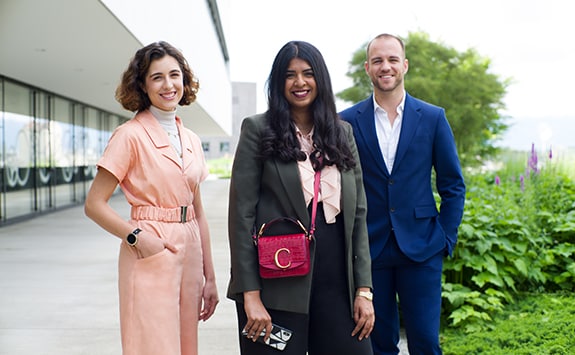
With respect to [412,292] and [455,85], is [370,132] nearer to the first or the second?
[412,292]

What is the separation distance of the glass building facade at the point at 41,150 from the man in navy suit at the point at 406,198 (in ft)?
35.9

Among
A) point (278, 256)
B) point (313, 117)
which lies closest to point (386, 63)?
point (313, 117)

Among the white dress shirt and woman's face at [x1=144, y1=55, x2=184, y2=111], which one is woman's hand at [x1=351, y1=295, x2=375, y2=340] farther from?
woman's face at [x1=144, y1=55, x2=184, y2=111]

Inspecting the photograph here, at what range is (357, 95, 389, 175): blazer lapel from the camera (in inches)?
115

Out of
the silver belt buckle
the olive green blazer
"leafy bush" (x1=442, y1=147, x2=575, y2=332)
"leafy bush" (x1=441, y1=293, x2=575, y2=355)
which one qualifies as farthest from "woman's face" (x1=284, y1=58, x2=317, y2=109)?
"leafy bush" (x1=442, y1=147, x2=575, y2=332)

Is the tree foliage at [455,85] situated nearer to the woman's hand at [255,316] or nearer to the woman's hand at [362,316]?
the woman's hand at [362,316]

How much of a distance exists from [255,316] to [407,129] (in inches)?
53.2

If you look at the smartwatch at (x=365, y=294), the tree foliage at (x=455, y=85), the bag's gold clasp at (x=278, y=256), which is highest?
the tree foliage at (x=455, y=85)

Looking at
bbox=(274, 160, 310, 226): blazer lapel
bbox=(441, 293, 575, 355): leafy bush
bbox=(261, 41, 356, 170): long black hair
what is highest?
bbox=(261, 41, 356, 170): long black hair

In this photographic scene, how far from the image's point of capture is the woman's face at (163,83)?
235 centimetres

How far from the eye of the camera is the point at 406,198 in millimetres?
2904

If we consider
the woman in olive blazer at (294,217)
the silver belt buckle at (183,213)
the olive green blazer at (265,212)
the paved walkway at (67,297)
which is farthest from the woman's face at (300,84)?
the paved walkway at (67,297)

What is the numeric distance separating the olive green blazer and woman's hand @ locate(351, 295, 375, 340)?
0.03 m

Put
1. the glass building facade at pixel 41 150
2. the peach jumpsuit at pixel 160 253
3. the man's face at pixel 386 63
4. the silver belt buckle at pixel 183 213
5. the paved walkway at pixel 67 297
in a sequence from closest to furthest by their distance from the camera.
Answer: the peach jumpsuit at pixel 160 253, the silver belt buckle at pixel 183 213, the man's face at pixel 386 63, the paved walkway at pixel 67 297, the glass building facade at pixel 41 150
